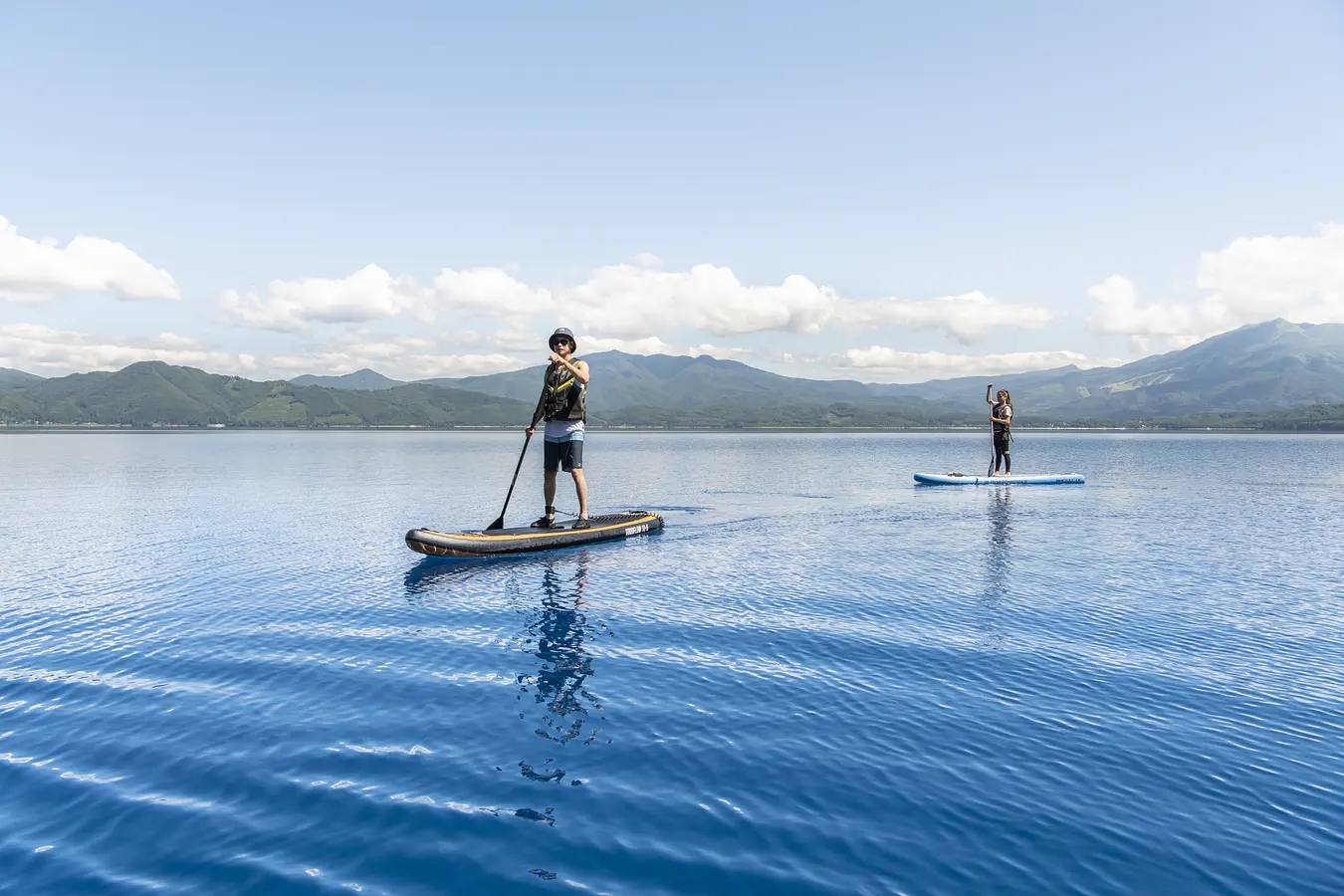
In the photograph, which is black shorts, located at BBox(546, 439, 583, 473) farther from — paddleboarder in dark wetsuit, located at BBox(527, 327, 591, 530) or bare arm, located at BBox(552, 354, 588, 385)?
bare arm, located at BBox(552, 354, 588, 385)

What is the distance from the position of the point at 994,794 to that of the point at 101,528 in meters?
39.0

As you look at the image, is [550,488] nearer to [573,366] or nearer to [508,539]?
[508,539]

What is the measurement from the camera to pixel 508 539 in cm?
2544

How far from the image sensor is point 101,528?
33.5 meters

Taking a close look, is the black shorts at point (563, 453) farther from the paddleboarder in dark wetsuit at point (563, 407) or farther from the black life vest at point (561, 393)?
the black life vest at point (561, 393)

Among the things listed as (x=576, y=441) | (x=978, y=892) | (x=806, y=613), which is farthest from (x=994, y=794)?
(x=576, y=441)

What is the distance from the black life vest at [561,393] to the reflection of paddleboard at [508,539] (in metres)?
4.47

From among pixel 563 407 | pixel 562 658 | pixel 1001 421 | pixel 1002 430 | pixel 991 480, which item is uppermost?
pixel 563 407

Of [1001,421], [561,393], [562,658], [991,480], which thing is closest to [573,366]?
[561,393]

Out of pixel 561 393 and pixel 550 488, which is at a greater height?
pixel 561 393

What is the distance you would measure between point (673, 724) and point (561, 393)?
1599 cm

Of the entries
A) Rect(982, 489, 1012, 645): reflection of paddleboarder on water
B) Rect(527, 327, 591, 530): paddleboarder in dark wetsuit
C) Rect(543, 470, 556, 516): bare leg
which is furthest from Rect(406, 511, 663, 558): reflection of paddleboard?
Rect(982, 489, 1012, 645): reflection of paddleboarder on water

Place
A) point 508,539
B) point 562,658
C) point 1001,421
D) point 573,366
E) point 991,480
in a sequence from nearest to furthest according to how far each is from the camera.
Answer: point 562,658, point 573,366, point 508,539, point 1001,421, point 991,480

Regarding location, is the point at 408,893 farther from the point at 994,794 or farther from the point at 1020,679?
the point at 1020,679
